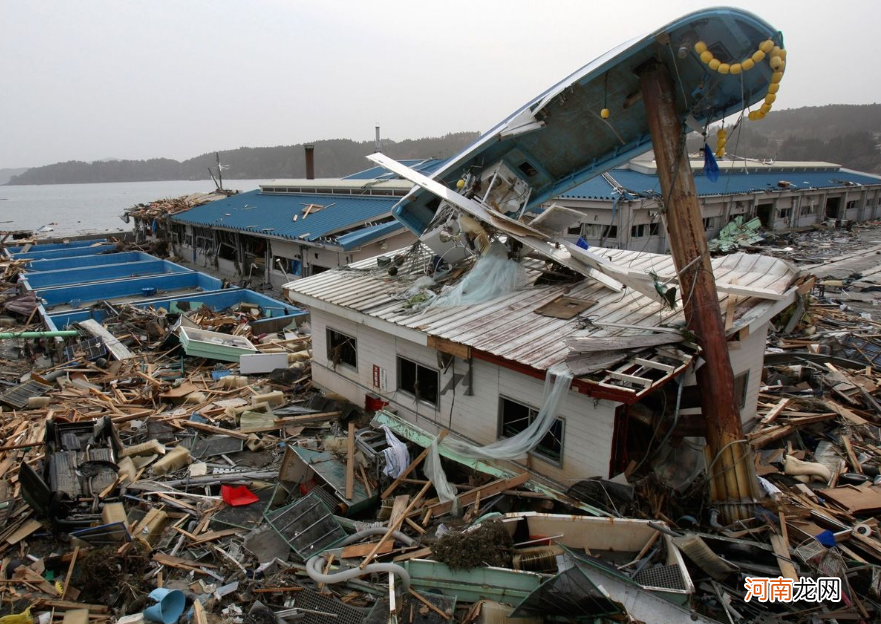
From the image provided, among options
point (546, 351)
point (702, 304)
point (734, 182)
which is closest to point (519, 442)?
point (546, 351)

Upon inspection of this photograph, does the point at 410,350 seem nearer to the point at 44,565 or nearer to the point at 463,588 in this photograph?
the point at 463,588

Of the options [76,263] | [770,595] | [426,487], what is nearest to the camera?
[770,595]

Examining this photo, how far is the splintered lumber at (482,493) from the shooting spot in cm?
928

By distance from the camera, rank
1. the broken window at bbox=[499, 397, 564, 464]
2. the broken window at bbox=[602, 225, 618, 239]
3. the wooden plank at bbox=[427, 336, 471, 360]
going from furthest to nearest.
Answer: the broken window at bbox=[602, 225, 618, 239] < the wooden plank at bbox=[427, 336, 471, 360] < the broken window at bbox=[499, 397, 564, 464]

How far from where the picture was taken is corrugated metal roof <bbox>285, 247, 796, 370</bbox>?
10156mm

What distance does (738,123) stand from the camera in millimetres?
10672

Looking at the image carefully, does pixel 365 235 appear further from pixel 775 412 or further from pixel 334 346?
pixel 775 412

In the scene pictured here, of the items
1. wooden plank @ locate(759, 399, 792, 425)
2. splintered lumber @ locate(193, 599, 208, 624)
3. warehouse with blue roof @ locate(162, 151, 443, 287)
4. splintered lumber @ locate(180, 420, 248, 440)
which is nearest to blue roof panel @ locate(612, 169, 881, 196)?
warehouse with blue roof @ locate(162, 151, 443, 287)

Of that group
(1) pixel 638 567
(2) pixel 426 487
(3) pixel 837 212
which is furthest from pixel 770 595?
(3) pixel 837 212

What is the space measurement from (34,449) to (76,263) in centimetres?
2990

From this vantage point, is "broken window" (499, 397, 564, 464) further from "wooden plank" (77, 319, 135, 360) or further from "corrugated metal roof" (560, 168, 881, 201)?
"corrugated metal roof" (560, 168, 881, 201)

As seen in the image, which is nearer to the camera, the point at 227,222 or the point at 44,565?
the point at 44,565

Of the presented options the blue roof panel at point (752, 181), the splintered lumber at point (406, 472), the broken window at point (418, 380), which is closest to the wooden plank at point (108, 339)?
the broken window at point (418, 380)

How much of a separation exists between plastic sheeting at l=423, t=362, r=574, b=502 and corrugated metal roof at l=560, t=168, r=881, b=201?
17835mm
